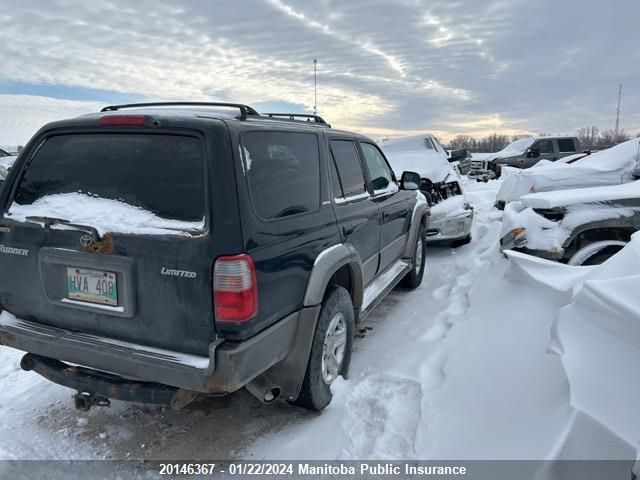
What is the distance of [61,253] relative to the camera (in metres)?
2.58

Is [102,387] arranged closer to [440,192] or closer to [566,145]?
[440,192]

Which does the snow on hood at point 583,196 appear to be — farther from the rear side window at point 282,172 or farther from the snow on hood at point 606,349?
the rear side window at point 282,172

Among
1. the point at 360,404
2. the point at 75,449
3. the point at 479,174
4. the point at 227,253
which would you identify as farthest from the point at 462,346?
the point at 479,174

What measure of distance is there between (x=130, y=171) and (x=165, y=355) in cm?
99

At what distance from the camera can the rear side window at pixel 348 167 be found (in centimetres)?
375

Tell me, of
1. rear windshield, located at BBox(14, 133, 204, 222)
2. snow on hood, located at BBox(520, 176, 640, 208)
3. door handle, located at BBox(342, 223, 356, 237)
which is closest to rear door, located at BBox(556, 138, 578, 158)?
snow on hood, located at BBox(520, 176, 640, 208)

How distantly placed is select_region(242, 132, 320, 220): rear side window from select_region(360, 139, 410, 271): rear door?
122 cm

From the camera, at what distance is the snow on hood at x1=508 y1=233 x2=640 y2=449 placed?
198 centimetres

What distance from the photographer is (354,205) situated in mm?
3768

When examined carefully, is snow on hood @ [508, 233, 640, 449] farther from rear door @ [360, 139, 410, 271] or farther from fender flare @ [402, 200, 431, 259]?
fender flare @ [402, 200, 431, 259]

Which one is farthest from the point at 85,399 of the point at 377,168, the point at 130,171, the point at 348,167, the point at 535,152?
the point at 535,152

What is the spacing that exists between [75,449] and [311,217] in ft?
6.65

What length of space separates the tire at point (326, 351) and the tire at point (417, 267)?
8.00ft

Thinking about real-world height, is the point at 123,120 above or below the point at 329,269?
above
